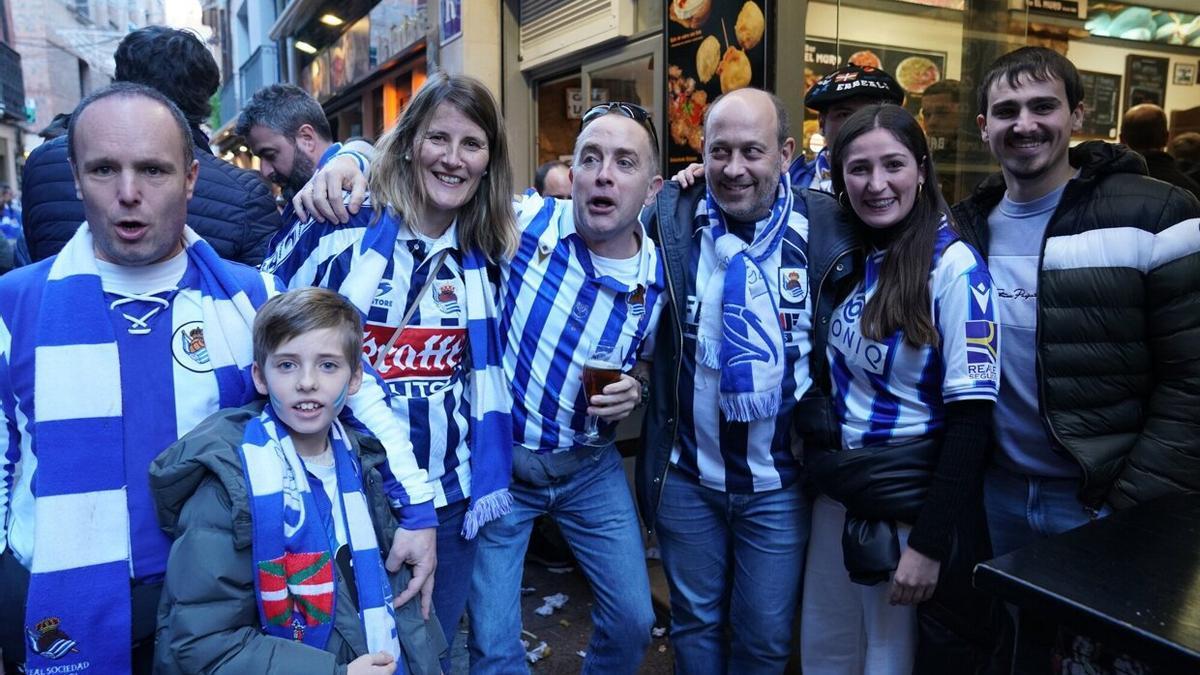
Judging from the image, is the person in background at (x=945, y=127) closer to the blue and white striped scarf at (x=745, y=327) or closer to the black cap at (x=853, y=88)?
the black cap at (x=853, y=88)

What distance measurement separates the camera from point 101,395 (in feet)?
5.68

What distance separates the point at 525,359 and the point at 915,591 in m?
1.41

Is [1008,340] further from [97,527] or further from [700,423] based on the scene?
[97,527]

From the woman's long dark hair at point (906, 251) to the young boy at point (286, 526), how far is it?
4.94ft

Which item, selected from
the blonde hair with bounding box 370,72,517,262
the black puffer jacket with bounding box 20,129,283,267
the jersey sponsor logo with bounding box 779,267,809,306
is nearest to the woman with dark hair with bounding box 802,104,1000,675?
the jersey sponsor logo with bounding box 779,267,809,306

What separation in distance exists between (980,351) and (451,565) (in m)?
1.73

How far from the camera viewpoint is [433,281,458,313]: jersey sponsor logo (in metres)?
2.43

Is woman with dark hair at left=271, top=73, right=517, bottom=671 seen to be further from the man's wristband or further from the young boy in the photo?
the man's wristband

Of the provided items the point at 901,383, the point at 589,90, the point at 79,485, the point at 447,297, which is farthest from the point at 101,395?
the point at 589,90

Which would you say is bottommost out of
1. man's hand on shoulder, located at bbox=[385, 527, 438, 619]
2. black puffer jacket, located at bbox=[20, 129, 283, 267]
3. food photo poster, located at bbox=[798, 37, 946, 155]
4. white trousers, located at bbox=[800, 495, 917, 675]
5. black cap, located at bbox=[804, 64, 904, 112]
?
white trousers, located at bbox=[800, 495, 917, 675]

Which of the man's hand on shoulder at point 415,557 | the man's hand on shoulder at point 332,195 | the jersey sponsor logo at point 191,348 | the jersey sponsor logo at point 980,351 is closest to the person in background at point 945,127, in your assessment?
the jersey sponsor logo at point 980,351

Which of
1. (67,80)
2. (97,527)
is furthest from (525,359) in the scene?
(67,80)

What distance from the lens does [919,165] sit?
7.96ft

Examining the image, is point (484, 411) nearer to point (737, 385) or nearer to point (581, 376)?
point (581, 376)
